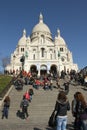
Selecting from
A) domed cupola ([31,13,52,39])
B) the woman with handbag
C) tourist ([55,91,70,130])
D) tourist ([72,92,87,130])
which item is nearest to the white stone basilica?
domed cupola ([31,13,52,39])

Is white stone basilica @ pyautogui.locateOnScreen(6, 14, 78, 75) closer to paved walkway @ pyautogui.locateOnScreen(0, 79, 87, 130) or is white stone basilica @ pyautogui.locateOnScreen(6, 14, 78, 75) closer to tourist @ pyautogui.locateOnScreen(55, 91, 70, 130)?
paved walkway @ pyautogui.locateOnScreen(0, 79, 87, 130)

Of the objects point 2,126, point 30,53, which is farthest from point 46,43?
point 2,126

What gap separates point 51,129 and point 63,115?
4.02m

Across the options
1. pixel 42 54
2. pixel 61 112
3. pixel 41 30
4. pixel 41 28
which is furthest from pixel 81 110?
pixel 41 28

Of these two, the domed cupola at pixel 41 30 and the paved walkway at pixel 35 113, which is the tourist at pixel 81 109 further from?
the domed cupola at pixel 41 30

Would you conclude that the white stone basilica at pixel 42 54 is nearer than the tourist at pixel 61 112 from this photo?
No

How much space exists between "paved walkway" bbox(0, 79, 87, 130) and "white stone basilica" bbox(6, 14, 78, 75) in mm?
62136

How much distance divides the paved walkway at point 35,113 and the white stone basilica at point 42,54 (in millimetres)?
62136

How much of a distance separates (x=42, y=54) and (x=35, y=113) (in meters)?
80.5

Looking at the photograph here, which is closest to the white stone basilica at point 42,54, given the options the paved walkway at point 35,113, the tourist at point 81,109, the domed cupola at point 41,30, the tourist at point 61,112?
the domed cupola at point 41,30

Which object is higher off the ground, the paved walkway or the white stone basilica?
the white stone basilica

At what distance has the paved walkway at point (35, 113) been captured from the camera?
49.8 feet

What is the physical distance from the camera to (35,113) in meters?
20.0

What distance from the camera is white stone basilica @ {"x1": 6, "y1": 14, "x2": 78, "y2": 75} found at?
307 ft
